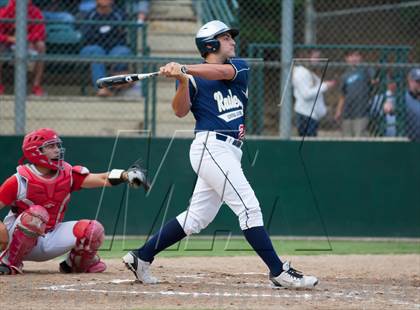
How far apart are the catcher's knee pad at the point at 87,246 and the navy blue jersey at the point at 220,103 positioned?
124 cm

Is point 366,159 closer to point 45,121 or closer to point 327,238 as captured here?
point 327,238

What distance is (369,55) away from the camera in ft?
39.9

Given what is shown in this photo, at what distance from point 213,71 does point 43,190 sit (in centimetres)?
173

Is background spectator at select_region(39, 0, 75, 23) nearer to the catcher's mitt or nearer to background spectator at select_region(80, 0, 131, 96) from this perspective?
background spectator at select_region(80, 0, 131, 96)

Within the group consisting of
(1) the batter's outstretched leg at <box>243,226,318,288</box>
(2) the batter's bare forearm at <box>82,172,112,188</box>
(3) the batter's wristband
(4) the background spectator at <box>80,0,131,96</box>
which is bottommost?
(1) the batter's outstretched leg at <box>243,226,318,288</box>

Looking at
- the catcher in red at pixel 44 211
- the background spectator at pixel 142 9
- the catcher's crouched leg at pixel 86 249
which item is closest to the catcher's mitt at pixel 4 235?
the catcher in red at pixel 44 211

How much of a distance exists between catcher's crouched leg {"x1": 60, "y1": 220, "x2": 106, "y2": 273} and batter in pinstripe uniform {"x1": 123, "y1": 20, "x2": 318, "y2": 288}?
24.5 inches

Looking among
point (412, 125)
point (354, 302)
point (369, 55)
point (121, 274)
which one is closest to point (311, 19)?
point (369, 55)

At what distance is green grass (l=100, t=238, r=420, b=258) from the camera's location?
9.39 metres

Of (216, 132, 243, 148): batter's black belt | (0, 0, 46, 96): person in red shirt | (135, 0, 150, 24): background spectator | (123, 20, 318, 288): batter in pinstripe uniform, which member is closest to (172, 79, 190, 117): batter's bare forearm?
(123, 20, 318, 288): batter in pinstripe uniform

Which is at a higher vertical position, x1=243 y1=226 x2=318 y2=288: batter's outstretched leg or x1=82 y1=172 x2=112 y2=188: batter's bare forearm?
x1=82 y1=172 x2=112 y2=188: batter's bare forearm

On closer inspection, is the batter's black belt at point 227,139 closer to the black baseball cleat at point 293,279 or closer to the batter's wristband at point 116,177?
the batter's wristband at point 116,177

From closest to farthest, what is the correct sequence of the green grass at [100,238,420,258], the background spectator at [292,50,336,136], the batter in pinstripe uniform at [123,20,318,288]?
the batter in pinstripe uniform at [123,20,318,288] < the green grass at [100,238,420,258] < the background spectator at [292,50,336,136]

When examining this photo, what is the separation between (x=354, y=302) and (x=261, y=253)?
779mm
